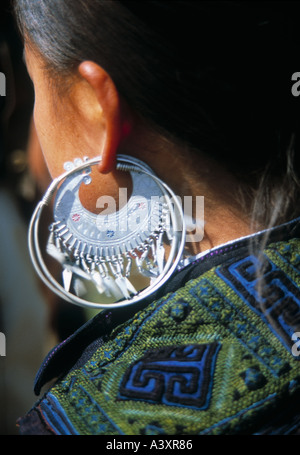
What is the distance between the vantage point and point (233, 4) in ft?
2.11

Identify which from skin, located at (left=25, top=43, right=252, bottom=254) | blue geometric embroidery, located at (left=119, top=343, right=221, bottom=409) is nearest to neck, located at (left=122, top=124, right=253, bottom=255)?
skin, located at (left=25, top=43, right=252, bottom=254)

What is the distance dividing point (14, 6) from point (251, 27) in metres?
0.45

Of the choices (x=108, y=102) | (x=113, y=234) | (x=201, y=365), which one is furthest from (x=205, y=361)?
(x=108, y=102)

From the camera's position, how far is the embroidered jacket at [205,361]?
2.04 feet

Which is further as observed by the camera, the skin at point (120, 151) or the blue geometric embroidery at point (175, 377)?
the skin at point (120, 151)

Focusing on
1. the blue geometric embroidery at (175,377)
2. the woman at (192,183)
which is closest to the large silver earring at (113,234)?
the woman at (192,183)

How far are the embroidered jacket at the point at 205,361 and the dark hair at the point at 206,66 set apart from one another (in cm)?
13

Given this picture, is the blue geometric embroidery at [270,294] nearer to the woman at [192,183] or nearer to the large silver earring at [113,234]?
the woman at [192,183]

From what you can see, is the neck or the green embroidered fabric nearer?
the green embroidered fabric

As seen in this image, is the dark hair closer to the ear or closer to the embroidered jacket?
the ear

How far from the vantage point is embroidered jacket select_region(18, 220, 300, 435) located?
0.62 meters

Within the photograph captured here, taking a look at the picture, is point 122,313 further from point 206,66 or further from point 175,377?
point 206,66

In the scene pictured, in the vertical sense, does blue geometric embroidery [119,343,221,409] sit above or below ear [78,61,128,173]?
below
